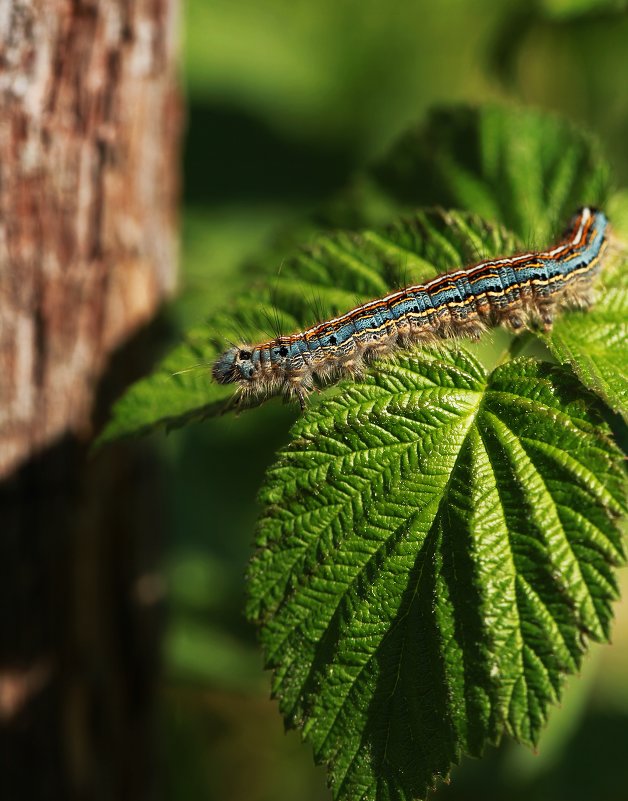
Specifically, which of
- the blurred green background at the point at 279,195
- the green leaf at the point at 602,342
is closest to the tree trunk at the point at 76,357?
the blurred green background at the point at 279,195

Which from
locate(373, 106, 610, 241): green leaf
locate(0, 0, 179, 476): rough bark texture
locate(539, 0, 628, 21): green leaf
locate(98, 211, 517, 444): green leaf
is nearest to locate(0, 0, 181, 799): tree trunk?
locate(0, 0, 179, 476): rough bark texture

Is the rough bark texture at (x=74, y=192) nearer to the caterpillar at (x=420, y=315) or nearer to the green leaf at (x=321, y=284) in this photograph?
the green leaf at (x=321, y=284)

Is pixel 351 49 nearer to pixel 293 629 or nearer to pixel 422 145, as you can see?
pixel 422 145

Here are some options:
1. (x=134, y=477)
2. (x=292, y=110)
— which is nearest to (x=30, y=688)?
(x=134, y=477)

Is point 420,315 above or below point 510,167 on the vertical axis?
below

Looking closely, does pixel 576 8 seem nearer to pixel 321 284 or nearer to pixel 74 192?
pixel 321 284

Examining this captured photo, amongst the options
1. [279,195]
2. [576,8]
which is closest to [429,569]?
[576,8]

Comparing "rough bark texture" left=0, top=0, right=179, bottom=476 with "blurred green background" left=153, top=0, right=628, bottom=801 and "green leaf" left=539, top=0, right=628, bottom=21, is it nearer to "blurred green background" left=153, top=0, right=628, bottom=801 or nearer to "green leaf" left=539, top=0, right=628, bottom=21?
"blurred green background" left=153, top=0, right=628, bottom=801
